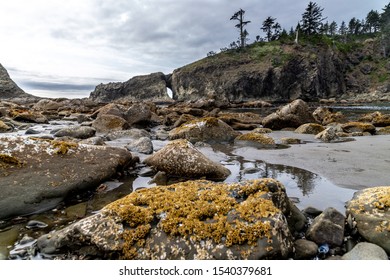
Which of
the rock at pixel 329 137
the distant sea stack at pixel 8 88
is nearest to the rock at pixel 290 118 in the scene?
the rock at pixel 329 137

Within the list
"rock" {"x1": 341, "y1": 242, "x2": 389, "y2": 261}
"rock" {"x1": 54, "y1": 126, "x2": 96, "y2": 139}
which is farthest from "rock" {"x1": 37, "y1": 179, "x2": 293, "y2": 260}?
"rock" {"x1": 54, "y1": 126, "x2": 96, "y2": 139}

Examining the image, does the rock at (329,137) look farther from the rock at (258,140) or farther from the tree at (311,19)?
the tree at (311,19)

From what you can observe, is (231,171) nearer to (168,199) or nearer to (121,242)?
(168,199)

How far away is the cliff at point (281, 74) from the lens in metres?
81.4

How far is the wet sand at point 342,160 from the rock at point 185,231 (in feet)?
10.6

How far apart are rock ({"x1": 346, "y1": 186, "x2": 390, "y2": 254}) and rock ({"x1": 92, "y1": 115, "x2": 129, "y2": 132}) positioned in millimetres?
13556

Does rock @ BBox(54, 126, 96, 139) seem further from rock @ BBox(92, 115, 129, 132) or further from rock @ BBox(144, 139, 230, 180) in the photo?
rock @ BBox(144, 139, 230, 180)

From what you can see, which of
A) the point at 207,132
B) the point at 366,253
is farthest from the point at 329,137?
the point at 366,253

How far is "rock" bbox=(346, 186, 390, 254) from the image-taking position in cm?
365

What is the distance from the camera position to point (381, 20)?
10800 centimetres

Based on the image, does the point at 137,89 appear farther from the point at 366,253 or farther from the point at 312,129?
the point at 366,253

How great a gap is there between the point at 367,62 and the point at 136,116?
108547 mm
